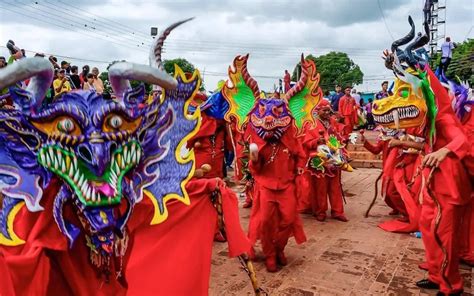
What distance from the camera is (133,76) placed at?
2.29 metres

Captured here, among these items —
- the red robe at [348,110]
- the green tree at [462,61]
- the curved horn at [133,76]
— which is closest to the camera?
the curved horn at [133,76]

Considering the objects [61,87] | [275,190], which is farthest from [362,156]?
[61,87]

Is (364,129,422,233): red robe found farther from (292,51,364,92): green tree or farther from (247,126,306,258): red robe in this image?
(292,51,364,92): green tree

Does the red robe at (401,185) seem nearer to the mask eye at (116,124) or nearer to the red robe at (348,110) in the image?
the red robe at (348,110)

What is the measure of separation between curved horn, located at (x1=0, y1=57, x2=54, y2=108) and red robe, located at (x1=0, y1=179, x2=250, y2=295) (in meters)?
0.47

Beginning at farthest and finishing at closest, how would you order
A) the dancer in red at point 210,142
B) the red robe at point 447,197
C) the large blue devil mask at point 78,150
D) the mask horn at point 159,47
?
the dancer in red at point 210,142, the red robe at point 447,197, the mask horn at point 159,47, the large blue devil mask at point 78,150

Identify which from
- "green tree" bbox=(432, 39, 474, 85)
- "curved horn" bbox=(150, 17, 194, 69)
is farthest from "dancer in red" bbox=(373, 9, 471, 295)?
"green tree" bbox=(432, 39, 474, 85)

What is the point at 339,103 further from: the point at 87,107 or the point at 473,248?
the point at 87,107

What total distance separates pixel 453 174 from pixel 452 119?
496mm

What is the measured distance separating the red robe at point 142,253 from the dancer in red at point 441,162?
1.93 m

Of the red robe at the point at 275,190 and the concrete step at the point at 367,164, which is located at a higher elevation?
the red robe at the point at 275,190

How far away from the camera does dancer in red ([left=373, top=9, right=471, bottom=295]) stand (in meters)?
4.02

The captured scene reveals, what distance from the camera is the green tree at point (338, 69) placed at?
49.4 meters

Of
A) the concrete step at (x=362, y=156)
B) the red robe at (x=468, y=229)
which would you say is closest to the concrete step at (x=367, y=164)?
the concrete step at (x=362, y=156)
